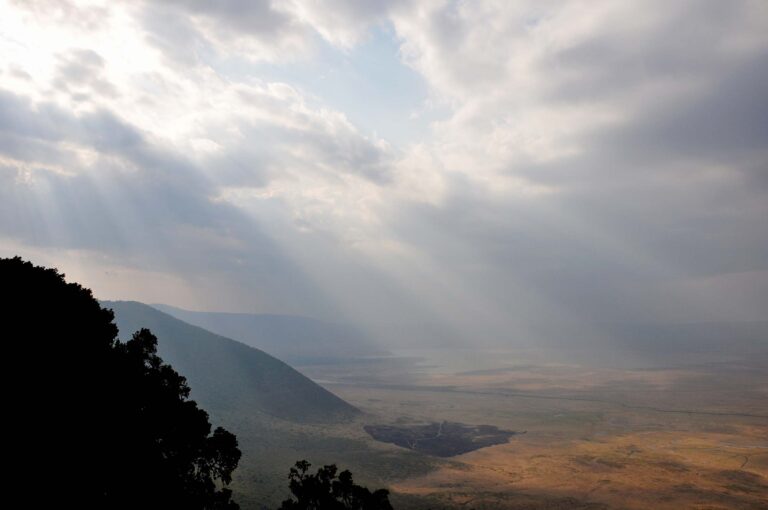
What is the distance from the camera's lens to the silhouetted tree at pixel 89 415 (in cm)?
2412

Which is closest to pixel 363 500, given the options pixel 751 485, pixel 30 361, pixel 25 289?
pixel 30 361

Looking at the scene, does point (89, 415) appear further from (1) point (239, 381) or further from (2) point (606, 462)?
(1) point (239, 381)

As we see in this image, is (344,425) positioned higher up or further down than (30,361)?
further down

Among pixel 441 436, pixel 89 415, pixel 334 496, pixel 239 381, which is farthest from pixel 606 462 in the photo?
pixel 239 381

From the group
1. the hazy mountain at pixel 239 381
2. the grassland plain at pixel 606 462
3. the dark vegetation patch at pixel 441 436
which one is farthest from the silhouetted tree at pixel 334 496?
the hazy mountain at pixel 239 381

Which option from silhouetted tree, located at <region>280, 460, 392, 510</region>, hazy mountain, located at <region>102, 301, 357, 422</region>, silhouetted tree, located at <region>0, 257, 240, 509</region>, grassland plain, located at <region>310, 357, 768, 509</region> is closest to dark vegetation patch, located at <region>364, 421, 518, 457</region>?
grassland plain, located at <region>310, 357, 768, 509</region>

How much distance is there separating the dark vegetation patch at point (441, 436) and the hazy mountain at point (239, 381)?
24.9 meters

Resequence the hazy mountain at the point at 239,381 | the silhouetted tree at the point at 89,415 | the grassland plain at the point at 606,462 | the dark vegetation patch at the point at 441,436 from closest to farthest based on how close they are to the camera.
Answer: the silhouetted tree at the point at 89,415
the grassland plain at the point at 606,462
the dark vegetation patch at the point at 441,436
the hazy mountain at the point at 239,381

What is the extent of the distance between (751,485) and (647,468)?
61.2ft

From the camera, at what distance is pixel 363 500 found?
88.3 feet

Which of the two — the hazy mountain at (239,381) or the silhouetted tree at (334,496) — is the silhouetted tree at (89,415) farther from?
the hazy mountain at (239,381)

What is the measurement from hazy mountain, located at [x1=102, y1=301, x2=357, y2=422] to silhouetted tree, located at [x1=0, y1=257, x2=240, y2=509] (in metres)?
126

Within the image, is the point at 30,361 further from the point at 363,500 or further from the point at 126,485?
the point at 363,500

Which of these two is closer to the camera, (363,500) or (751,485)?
(363,500)
